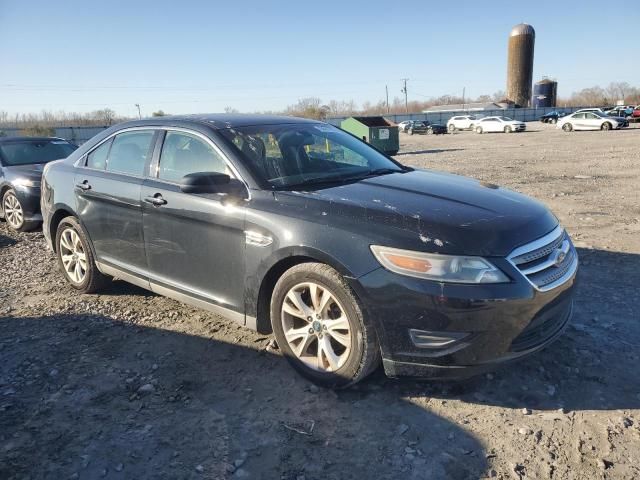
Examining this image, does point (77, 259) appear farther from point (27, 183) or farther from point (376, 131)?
point (376, 131)

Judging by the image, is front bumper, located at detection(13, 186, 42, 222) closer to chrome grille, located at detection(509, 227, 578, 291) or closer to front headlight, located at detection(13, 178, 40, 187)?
front headlight, located at detection(13, 178, 40, 187)

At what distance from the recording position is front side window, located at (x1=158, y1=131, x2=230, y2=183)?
12.0 feet

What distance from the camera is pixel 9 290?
5.25m

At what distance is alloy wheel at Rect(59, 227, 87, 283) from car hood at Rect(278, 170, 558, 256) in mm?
2631

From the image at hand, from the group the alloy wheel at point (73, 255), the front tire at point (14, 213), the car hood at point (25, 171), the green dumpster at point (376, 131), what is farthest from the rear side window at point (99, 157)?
the green dumpster at point (376, 131)

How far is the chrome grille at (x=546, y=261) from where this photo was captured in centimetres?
280

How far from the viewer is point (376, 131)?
19922 mm

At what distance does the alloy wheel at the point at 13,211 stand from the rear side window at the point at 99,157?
12.9 feet

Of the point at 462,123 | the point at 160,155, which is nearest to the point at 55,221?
the point at 160,155

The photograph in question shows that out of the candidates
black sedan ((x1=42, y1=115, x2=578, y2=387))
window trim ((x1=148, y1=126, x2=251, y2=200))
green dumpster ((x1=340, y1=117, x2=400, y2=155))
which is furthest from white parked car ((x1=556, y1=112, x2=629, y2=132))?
window trim ((x1=148, y1=126, x2=251, y2=200))

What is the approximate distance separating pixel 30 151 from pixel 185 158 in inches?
248

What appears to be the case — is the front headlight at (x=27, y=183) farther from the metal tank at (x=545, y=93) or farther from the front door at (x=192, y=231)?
the metal tank at (x=545, y=93)

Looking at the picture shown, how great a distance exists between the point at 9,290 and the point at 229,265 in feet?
10.5

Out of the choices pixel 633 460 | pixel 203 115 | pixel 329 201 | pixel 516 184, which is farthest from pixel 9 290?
pixel 516 184
